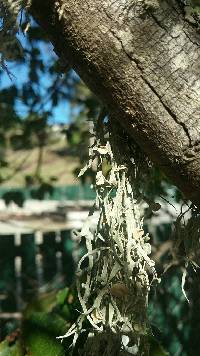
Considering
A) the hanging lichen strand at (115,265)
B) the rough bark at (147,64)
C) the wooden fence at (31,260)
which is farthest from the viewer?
the wooden fence at (31,260)

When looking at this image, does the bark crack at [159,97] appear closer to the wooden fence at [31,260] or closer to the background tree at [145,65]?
the background tree at [145,65]

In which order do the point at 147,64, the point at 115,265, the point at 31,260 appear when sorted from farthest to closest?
the point at 31,260, the point at 115,265, the point at 147,64

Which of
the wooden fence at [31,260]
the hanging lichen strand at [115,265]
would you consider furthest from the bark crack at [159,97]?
the wooden fence at [31,260]

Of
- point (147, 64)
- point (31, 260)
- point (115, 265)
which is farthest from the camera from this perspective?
point (31, 260)

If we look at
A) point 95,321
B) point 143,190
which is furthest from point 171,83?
point 95,321

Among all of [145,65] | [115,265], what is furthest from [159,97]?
[115,265]

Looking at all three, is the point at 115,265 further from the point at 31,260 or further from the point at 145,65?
the point at 31,260
